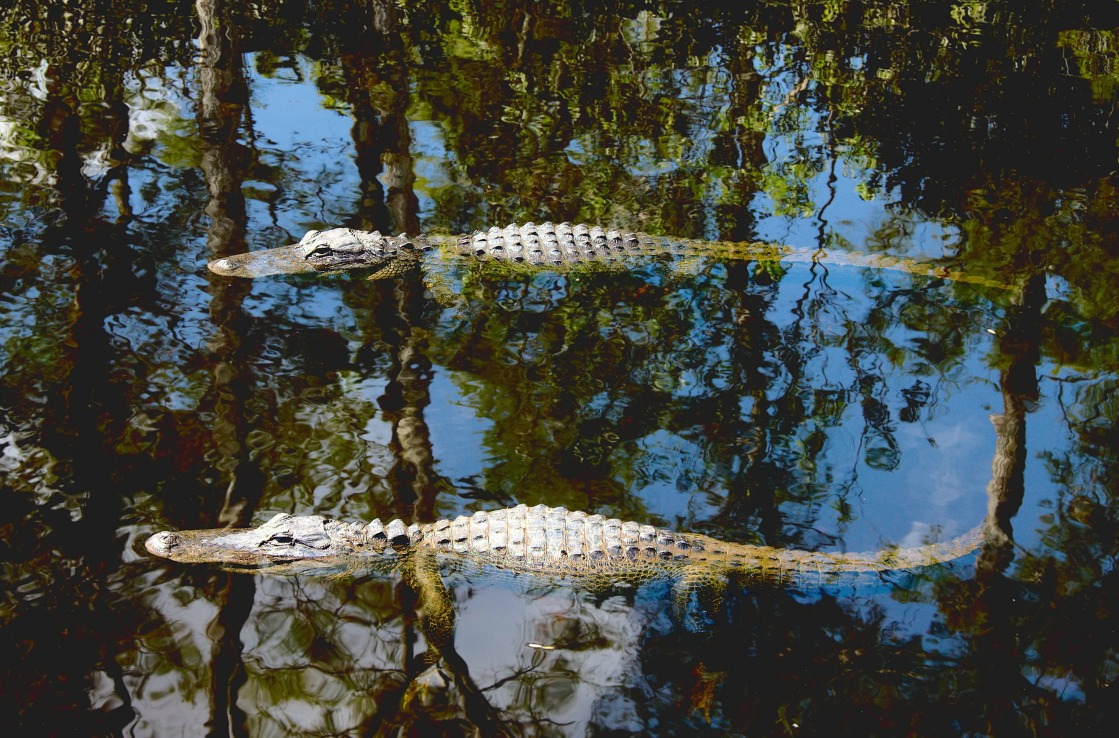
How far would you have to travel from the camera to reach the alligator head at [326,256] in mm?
5699

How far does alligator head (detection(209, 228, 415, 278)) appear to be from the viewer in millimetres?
5699

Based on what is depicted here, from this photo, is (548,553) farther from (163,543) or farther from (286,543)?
(163,543)


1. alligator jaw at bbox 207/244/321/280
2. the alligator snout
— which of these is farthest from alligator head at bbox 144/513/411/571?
alligator jaw at bbox 207/244/321/280

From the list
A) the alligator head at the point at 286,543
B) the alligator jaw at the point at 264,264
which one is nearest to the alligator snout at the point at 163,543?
the alligator head at the point at 286,543

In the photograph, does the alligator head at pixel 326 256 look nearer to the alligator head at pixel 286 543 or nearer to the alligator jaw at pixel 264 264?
the alligator jaw at pixel 264 264

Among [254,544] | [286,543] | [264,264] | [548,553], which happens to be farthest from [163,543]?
[264,264]

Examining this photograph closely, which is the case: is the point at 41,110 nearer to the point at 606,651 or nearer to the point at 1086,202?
the point at 606,651

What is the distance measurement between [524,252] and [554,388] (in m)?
1.47

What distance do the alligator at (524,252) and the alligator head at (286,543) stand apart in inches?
91.7

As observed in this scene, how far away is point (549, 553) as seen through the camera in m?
3.80

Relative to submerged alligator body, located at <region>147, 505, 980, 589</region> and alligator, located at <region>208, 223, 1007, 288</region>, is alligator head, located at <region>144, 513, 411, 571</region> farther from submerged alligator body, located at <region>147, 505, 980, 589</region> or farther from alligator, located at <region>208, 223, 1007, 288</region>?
alligator, located at <region>208, 223, 1007, 288</region>

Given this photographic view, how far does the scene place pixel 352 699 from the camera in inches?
130

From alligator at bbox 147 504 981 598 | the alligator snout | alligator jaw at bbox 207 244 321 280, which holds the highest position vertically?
alligator jaw at bbox 207 244 321 280

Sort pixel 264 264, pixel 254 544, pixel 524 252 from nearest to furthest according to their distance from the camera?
1. pixel 254 544
2. pixel 264 264
3. pixel 524 252
